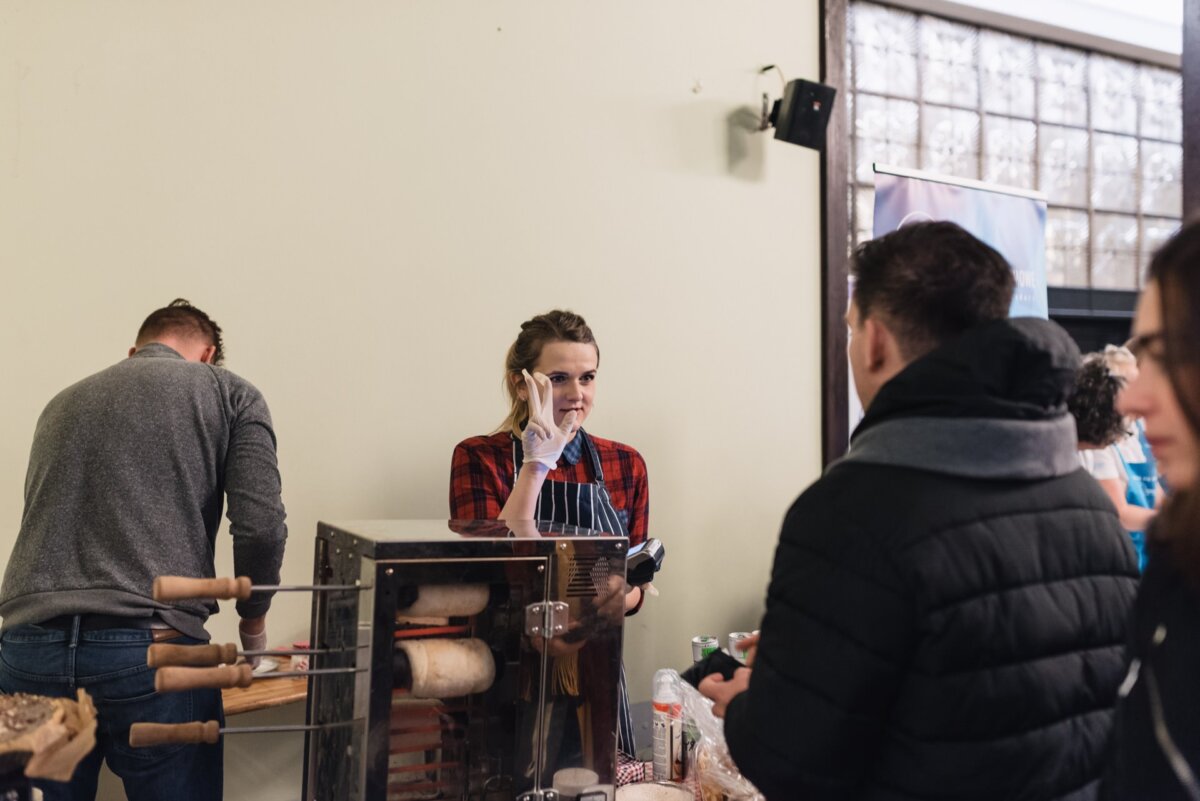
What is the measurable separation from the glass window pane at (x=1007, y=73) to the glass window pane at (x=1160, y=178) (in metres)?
0.69

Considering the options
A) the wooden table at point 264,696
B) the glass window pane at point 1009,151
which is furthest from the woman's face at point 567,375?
the glass window pane at point 1009,151

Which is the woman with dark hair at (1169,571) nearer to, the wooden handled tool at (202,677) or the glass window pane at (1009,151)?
the wooden handled tool at (202,677)

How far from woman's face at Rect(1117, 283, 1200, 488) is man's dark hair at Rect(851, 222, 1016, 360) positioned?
28cm

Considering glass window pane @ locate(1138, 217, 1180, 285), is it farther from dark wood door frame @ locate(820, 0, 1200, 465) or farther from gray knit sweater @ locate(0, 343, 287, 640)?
gray knit sweater @ locate(0, 343, 287, 640)

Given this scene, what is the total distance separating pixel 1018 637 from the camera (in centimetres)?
101

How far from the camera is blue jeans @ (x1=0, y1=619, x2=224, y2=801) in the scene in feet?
5.93

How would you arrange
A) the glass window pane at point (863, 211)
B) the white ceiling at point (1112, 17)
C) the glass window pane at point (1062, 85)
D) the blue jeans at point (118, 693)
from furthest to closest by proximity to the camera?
the glass window pane at point (1062, 85) → the white ceiling at point (1112, 17) → the glass window pane at point (863, 211) → the blue jeans at point (118, 693)

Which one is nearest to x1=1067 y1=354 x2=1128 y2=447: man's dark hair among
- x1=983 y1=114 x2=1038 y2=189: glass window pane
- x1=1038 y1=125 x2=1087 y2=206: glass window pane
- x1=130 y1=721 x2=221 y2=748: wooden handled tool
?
x1=983 y1=114 x2=1038 y2=189: glass window pane

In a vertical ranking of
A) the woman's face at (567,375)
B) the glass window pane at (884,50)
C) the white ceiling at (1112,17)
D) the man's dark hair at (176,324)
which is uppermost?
the white ceiling at (1112,17)

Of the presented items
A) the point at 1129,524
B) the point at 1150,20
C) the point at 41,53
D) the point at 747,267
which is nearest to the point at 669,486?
the point at 747,267

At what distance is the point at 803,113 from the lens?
10.5ft

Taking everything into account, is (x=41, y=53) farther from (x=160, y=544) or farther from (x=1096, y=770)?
(x=1096, y=770)

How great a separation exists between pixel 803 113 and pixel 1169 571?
262 cm

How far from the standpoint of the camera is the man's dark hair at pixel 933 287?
110 cm
